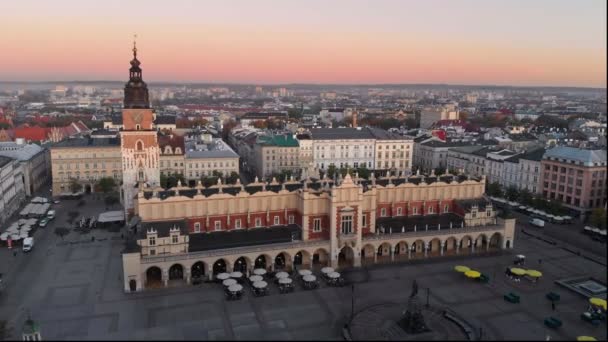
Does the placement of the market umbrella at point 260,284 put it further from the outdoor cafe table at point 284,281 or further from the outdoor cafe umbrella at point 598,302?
the outdoor cafe umbrella at point 598,302

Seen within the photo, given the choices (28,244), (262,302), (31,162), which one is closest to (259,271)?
(262,302)

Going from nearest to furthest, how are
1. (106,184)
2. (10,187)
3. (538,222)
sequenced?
(538,222)
(10,187)
(106,184)

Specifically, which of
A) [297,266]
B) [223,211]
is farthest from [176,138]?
[297,266]

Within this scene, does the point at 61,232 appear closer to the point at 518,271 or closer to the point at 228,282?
the point at 228,282

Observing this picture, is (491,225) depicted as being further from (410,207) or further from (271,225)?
(271,225)

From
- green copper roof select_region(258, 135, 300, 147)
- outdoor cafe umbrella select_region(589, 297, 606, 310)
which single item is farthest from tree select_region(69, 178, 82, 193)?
outdoor cafe umbrella select_region(589, 297, 606, 310)
